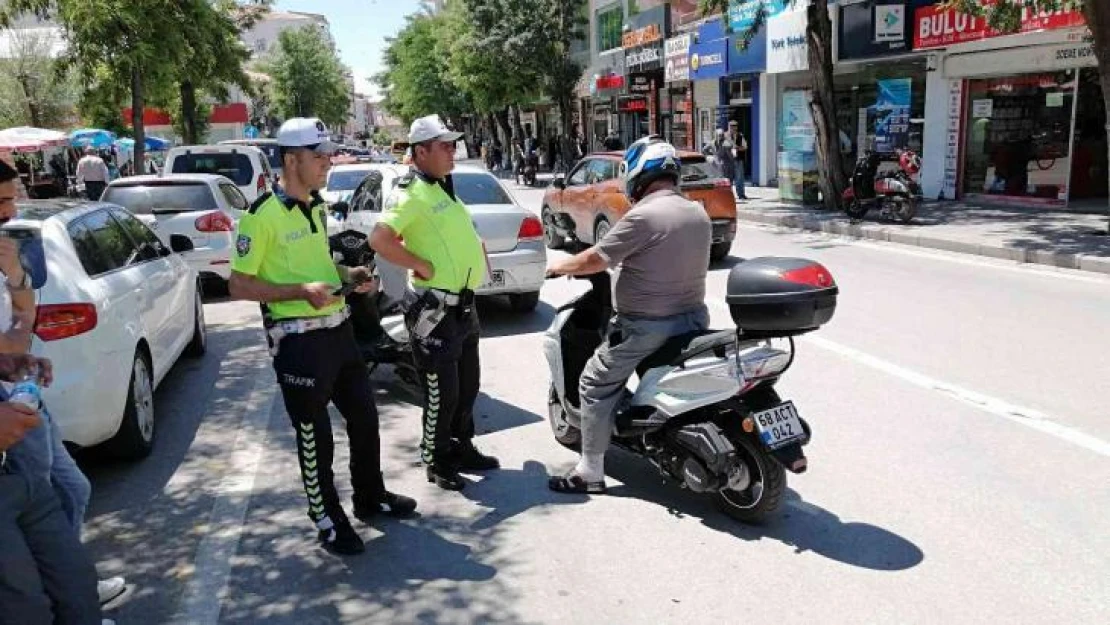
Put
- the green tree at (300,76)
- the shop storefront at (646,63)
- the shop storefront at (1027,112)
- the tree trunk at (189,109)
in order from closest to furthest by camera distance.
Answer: the shop storefront at (1027,112) < the tree trunk at (189,109) < the shop storefront at (646,63) < the green tree at (300,76)

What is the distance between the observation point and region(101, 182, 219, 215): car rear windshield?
34.8 ft

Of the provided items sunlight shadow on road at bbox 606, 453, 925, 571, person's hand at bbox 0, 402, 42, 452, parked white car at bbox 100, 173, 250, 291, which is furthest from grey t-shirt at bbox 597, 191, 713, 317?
parked white car at bbox 100, 173, 250, 291

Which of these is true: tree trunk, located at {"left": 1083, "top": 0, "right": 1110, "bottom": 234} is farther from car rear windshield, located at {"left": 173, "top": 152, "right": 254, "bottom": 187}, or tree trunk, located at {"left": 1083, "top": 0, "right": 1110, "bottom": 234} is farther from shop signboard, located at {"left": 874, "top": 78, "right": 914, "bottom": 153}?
car rear windshield, located at {"left": 173, "top": 152, "right": 254, "bottom": 187}

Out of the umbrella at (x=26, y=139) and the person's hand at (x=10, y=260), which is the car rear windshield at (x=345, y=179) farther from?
the person's hand at (x=10, y=260)

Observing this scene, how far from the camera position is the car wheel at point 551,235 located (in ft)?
47.8

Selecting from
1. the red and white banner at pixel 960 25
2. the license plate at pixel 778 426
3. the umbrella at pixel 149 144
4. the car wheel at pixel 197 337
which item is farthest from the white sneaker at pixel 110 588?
the umbrella at pixel 149 144

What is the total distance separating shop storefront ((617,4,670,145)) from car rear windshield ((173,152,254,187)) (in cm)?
1733

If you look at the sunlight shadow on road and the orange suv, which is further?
the orange suv

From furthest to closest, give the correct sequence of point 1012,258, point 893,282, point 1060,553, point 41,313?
1. point 1012,258
2. point 893,282
3. point 41,313
4. point 1060,553

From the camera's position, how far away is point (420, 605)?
11.8 ft

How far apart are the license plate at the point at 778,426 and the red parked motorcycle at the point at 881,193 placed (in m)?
11.9

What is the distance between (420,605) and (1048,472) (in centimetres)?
331

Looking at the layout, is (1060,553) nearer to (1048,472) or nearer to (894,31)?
(1048,472)

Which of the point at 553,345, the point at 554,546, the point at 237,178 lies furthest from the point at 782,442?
the point at 237,178
